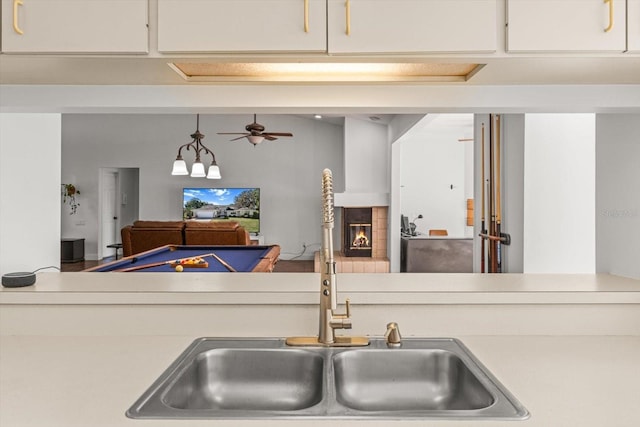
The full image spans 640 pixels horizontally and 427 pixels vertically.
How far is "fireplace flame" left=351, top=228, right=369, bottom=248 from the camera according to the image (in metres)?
7.57

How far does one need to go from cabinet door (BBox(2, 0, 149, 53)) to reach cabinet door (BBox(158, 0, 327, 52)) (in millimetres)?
97

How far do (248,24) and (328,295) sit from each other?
32.4 inches

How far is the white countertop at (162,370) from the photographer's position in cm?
92

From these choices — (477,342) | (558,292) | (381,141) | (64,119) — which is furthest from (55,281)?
(64,119)

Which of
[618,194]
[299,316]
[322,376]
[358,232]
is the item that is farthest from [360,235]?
[322,376]

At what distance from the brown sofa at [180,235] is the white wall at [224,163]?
10.7 ft

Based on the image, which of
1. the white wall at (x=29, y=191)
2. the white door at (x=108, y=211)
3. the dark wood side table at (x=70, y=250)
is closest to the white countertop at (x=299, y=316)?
the white wall at (x=29, y=191)

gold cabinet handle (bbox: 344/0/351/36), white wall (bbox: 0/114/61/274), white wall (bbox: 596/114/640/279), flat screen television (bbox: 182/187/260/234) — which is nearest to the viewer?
gold cabinet handle (bbox: 344/0/351/36)

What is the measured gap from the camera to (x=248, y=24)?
123 centimetres

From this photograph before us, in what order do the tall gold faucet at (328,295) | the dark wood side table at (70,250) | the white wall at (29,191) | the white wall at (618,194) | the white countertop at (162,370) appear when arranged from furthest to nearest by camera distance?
the dark wood side table at (70,250)
the white wall at (29,191)
the white wall at (618,194)
the tall gold faucet at (328,295)
the white countertop at (162,370)

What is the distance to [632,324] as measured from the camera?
1509mm

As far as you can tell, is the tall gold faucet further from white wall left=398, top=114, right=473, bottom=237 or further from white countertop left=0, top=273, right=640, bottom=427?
white wall left=398, top=114, right=473, bottom=237

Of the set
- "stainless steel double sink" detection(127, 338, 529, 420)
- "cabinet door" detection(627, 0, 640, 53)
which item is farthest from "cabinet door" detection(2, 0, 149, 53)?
"cabinet door" detection(627, 0, 640, 53)

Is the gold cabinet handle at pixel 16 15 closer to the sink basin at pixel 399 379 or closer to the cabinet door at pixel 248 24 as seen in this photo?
the cabinet door at pixel 248 24
